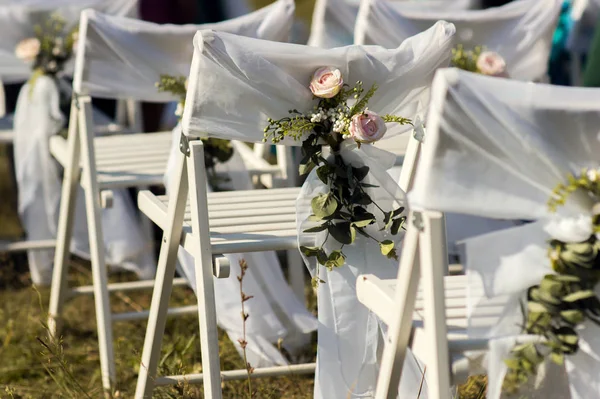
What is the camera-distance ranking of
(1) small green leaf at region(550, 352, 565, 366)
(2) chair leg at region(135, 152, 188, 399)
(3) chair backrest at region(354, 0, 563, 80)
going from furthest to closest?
(3) chair backrest at region(354, 0, 563, 80), (2) chair leg at region(135, 152, 188, 399), (1) small green leaf at region(550, 352, 565, 366)

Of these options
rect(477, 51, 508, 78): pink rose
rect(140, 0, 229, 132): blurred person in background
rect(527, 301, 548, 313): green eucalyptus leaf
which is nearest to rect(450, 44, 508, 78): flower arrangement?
rect(477, 51, 508, 78): pink rose

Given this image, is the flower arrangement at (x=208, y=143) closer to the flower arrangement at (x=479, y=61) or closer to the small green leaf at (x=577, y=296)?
the flower arrangement at (x=479, y=61)

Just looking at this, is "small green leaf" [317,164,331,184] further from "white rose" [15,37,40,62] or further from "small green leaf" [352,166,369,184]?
"white rose" [15,37,40,62]

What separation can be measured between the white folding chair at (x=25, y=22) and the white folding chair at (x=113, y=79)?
66 cm

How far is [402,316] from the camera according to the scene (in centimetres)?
179

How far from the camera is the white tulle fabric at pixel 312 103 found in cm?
197

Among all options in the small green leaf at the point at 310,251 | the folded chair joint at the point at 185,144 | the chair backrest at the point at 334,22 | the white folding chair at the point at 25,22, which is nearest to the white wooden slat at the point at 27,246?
the white folding chair at the point at 25,22

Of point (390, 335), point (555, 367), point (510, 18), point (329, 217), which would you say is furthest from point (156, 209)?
point (510, 18)

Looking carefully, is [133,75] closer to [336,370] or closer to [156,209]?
[156,209]

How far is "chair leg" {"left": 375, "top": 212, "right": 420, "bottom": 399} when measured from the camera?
5.68 ft

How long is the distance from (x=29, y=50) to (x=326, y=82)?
6.48ft

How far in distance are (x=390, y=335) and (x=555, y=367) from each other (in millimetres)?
285

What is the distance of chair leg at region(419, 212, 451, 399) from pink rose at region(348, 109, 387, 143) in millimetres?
371

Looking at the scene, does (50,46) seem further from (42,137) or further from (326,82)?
(326,82)
